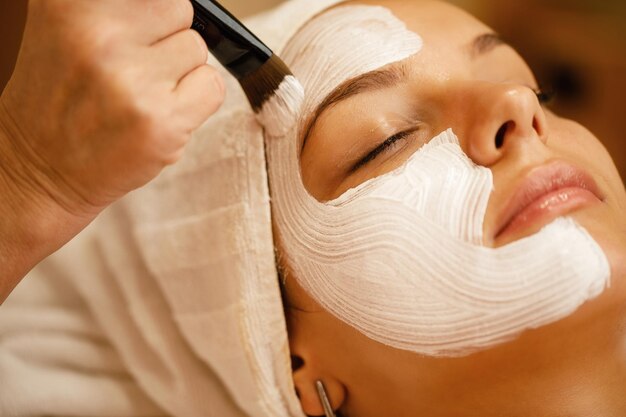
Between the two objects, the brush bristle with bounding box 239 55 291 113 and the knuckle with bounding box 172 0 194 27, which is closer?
the knuckle with bounding box 172 0 194 27

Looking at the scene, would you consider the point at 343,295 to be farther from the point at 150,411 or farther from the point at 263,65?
the point at 150,411

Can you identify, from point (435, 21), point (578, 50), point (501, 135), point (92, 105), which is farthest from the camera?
point (578, 50)

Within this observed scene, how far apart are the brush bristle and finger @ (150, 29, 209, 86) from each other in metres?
0.10

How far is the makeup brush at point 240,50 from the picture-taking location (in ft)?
2.55

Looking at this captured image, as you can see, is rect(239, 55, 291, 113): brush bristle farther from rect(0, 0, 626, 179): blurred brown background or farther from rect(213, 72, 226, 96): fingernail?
rect(0, 0, 626, 179): blurred brown background

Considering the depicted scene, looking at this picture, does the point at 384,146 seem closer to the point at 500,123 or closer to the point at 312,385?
the point at 500,123

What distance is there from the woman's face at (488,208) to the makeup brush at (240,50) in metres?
0.08

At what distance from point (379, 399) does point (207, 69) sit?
20.6 inches

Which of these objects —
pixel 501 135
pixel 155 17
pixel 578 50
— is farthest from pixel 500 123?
pixel 578 50

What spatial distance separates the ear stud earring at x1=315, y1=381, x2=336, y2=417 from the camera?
0.93 meters

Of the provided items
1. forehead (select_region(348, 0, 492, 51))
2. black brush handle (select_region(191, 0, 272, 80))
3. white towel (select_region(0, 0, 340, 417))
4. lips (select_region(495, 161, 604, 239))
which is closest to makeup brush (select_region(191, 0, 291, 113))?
black brush handle (select_region(191, 0, 272, 80))

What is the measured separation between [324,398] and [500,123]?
0.49 m

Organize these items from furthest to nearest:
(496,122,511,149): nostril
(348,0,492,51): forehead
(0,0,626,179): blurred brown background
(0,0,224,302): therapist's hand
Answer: (0,0,626,179): blurred brown background → (348,0,492,51): forehead → (496,122,511,149): nostril → (0,0,224,302): therapist's hand

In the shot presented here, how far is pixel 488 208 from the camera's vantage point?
2.36 ft
